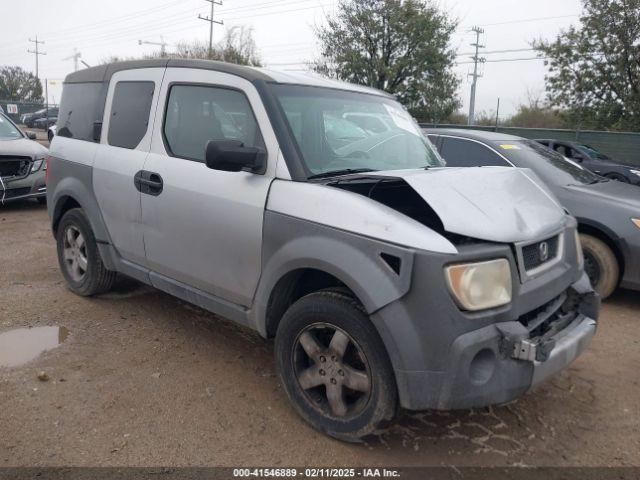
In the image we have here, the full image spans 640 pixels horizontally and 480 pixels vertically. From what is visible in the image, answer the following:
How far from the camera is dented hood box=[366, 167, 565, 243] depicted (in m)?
2.61

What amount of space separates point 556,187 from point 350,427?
368 cm

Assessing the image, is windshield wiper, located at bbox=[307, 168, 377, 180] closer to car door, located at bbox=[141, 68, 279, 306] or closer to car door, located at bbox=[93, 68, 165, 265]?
car door, located at bbox=[141, 68, 279, 306]

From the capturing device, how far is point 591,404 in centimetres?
337

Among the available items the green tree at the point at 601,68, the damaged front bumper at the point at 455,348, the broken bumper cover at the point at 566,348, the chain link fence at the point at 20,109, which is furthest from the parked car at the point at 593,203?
the chain link fence at the point at 20,109

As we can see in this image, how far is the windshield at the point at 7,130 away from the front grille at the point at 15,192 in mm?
1109

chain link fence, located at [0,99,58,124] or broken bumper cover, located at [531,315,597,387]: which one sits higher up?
chain link fence, located at [0,99,58,124]

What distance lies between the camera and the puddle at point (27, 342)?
12.4ft

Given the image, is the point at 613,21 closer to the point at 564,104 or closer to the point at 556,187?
the point at 564,104

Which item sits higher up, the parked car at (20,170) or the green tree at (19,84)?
the green tree at (19,84)

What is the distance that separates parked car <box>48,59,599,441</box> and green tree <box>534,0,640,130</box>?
18230mm

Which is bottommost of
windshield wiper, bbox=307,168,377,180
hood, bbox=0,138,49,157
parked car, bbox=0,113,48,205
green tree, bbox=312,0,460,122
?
parked car, bbox=0,113,48,205

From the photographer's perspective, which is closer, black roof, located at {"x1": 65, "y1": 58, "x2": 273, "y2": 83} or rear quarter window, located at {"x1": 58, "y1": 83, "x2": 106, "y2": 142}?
black roof, located at {"x1": 65, "y1": 58, "x2": 273, "y2": 83}

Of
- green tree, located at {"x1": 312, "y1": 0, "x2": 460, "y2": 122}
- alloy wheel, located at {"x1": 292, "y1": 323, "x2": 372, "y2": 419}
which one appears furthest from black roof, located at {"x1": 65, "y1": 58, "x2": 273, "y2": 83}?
green tree, located at {"x1": 312, "y1": 0, "x2": 460, "y2": 122}

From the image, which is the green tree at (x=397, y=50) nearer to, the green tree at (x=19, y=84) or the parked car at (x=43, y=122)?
the parked car at (x=43, y=122)
